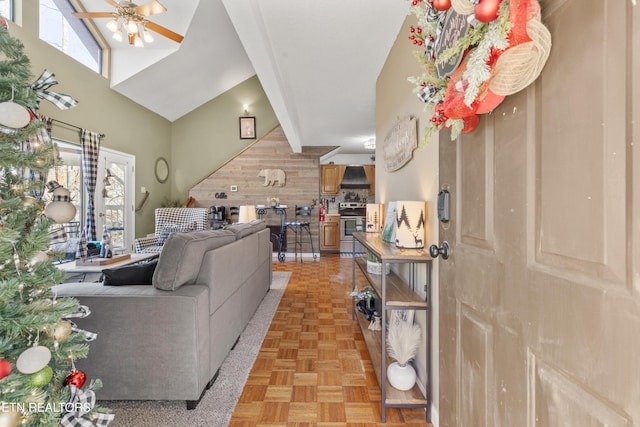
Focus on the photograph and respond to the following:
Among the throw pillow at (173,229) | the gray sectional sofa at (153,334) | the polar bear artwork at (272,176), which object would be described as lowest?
the gray sectional sofa at (153,334)

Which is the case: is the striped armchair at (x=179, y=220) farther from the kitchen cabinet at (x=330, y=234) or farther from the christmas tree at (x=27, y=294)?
the christmas tree at (x=27, y=294)

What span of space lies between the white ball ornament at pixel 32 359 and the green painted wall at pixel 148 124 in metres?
3.64

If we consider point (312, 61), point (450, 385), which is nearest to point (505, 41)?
point (450, 385)

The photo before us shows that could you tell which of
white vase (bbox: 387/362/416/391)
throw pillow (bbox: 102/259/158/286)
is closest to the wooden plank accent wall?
throw pillow (bbox: 102/259/158/286)

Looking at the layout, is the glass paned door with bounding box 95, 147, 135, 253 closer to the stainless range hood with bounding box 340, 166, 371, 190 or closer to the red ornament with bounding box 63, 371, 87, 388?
the red ornament with bounding box 63, 371, 87, 388

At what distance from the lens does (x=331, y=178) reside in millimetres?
7176

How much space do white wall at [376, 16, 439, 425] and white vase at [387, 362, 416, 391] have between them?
0.08 meters

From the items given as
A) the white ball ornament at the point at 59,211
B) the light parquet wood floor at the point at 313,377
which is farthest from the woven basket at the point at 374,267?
the white ball ornament at the point at 59,211

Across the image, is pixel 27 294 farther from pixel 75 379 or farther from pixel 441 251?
pixel 441 251

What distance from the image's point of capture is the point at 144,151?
215 inches

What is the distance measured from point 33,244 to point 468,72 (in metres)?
1.27

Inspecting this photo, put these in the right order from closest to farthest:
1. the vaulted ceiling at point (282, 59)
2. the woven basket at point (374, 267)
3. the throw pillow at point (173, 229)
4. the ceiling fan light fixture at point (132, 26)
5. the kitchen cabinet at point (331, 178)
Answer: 1. the vaulted ceiling at point (282, 59)
2. the woven basket at point (374, 267)
3. the ceiling fan light fixture at point (132, 26)
4. the throw pillow at point (173, 229)
5. the kitchen cabinet at point (331, 178)

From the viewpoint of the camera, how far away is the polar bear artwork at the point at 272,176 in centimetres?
637

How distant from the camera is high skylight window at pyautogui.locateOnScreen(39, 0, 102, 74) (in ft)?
11.1
